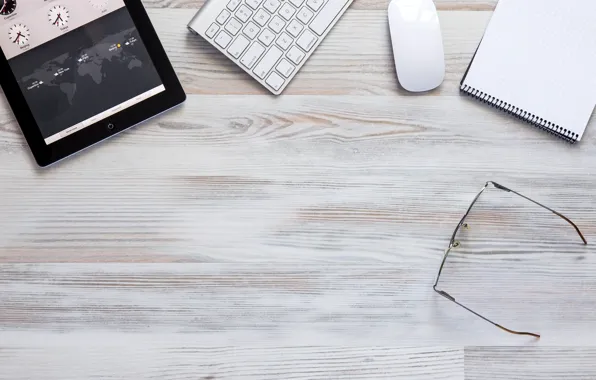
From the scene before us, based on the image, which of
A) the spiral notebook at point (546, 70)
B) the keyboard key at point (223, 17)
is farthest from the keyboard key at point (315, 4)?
the spiral notebook at point (546, 70)

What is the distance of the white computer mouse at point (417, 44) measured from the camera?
79 centimetres

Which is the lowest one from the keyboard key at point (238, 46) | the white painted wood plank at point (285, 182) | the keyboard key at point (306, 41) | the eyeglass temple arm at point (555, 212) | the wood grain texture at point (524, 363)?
the wood grain texture at point (524, 363)

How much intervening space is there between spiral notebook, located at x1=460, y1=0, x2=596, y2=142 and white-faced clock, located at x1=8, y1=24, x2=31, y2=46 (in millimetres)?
555

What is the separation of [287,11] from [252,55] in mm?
73

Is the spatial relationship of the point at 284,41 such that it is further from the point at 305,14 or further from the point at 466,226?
the point at 466,226

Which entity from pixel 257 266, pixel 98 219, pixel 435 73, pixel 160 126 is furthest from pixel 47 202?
pixel 435 73

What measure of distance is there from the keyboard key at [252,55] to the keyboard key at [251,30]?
1cm

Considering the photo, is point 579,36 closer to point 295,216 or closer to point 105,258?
point 295,216

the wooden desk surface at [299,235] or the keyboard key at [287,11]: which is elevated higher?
the keyboard key at [287,11]

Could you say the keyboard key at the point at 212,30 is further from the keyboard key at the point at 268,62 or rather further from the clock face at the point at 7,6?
the clock face at the point at 7,6

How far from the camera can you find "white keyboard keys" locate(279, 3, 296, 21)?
0.81 meters

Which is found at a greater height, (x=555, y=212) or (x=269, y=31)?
(x=269, y=31)

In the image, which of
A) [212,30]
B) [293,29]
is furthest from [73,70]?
[293,29]

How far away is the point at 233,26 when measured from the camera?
81 cm
